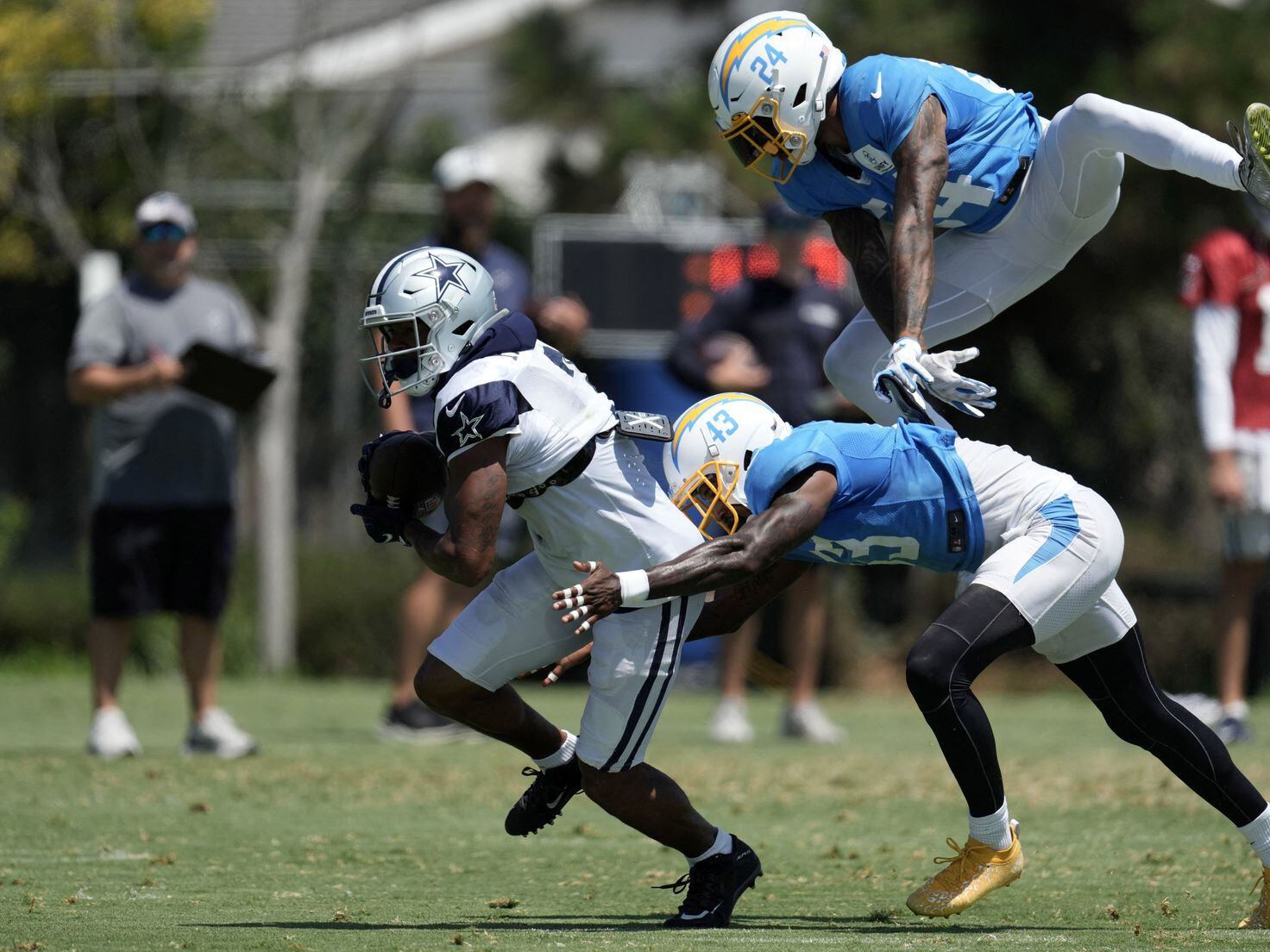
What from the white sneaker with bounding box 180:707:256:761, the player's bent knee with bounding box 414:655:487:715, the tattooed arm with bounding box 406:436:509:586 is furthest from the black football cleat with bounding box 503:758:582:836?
the white sneaker with bounding box 180:707:256:761

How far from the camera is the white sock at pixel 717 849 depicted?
5.33 m

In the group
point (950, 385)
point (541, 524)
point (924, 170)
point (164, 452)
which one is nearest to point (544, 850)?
point (541, 524)

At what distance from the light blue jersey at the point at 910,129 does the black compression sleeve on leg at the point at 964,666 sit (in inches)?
60.7

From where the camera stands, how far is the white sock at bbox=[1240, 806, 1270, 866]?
528 centimetres

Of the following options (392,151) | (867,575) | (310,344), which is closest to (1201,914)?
(867,575)

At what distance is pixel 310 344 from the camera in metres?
16.4

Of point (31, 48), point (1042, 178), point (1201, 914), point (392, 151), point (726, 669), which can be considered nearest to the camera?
point (1201, 914)

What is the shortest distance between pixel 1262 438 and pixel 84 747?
5948mm

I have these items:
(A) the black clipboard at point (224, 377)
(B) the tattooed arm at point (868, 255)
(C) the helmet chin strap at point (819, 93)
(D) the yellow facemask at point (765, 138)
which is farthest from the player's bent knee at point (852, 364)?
(A) the black clipboard at point (224, 377)

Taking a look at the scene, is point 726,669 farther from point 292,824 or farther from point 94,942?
point 94,942

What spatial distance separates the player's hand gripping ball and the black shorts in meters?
3.81

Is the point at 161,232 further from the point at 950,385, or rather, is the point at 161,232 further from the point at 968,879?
the point at 968,879

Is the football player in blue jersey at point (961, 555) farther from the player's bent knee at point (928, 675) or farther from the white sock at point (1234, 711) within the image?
the white sock at point (1234, 711)

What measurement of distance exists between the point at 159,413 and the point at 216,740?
1.60 meters
